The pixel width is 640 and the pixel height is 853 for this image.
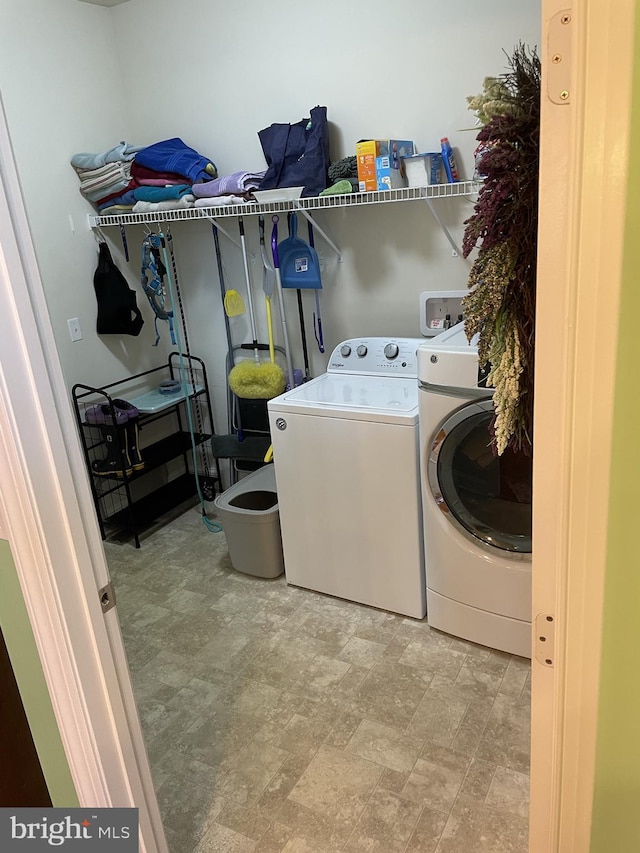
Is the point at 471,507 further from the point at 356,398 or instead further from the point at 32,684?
the point at 32,684

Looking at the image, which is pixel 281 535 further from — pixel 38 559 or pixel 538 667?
pixel 538 667

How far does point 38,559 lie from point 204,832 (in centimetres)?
105

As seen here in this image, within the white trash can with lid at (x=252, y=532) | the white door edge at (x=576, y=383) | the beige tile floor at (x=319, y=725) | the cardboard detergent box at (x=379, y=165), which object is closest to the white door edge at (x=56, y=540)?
the beige tile floor at (x=319, y=725)

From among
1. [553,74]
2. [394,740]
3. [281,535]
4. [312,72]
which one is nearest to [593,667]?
[553,74]

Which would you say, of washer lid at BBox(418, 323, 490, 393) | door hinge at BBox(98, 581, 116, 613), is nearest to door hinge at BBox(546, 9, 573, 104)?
door hinge at BBox(98, 581, 116, 613)

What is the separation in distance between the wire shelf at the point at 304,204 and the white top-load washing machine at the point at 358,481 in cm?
58

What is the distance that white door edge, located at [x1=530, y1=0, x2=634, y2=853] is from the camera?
652mm

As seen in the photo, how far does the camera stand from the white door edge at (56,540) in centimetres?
98

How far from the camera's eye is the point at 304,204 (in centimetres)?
262

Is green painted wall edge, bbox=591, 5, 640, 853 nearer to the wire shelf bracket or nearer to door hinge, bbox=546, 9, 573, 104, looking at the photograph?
door hinge, bbox=546, 9, 573, 104

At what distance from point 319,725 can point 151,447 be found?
1.85 m

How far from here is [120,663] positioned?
1.23m

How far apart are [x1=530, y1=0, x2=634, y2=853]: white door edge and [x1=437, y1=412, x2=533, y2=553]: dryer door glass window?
1257 millimetres
